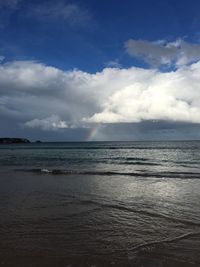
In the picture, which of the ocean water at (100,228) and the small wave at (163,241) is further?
the small wave at (163,241)

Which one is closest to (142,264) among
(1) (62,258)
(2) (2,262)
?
(1) (62,258)

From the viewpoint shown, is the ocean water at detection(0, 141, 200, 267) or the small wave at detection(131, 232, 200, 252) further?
the small wave at detection(131, 232, 200, 252)

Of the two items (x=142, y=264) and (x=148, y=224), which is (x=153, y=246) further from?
(x=148, y=224)

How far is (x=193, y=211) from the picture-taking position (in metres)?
11.5

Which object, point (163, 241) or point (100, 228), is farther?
point (100, 228)

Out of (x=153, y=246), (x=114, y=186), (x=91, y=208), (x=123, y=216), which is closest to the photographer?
Answer: (x=153, y=246)

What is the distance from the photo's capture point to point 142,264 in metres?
6.66

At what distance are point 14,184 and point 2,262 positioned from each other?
13.1m

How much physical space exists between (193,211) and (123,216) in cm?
278

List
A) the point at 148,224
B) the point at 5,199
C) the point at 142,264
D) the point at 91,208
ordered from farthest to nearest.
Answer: the point at 5,199 → the point at 91,208 → the point at 148,224 → the point at 142,264

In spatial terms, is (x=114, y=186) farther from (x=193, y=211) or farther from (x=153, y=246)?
(x=153, y=246)

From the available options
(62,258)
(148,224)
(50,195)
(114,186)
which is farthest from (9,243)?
(114,186)

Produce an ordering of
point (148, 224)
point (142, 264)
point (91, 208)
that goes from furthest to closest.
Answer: point (91, 208)
point (148, 224)
point (142, 264)

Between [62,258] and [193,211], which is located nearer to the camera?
[62,258]
